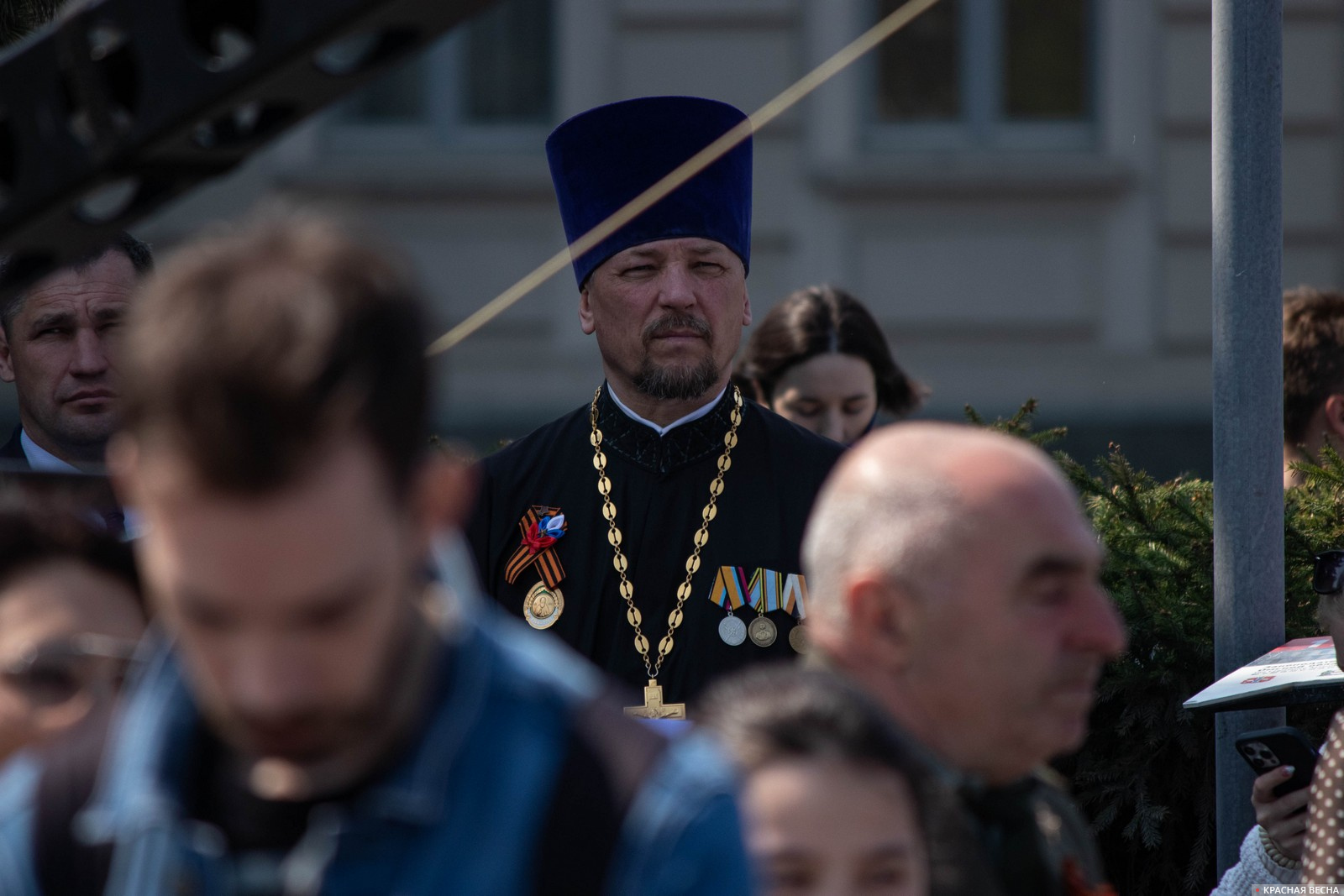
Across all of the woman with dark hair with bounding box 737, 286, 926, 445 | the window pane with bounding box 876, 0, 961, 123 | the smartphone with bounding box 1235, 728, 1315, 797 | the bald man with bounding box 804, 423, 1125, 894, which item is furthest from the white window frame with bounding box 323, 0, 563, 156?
the bald man with bounding box 804, 423, 1125, 894

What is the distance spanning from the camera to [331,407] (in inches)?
49.5

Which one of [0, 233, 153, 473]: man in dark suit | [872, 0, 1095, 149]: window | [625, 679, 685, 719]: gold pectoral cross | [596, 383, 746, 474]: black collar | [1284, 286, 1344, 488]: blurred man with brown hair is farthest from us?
[872, 0, 1095, 149]: window

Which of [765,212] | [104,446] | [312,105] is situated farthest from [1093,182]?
[312,105]

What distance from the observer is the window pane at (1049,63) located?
9742 millimetres

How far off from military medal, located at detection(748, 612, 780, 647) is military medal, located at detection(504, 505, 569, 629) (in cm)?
44

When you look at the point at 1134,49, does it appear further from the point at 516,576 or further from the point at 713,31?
the point at 516,576

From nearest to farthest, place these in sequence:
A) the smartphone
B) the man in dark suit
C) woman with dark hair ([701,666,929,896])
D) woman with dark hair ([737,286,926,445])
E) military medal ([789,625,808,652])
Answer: woman with dark hair ([701,666,929,896]), the smartphone, military medal ([789,625,808,652]), the man in dark suit, woman with dark hair ([737,286,926,445])

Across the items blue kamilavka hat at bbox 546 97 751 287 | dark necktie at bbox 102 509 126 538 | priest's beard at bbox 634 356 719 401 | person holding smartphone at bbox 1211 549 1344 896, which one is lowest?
person holding smartphone at bbox 1211 549 1344 896

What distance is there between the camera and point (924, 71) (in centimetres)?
981

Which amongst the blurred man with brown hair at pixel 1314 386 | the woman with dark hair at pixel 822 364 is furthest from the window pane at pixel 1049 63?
the blurred man with brown hair at pixel 1314 386

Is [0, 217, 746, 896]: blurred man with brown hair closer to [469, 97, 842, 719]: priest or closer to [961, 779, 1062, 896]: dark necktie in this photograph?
[961, 779, 1062, 896]: dark necktie

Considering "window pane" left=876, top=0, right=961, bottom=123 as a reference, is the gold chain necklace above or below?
below

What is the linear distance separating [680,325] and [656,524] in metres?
0.47

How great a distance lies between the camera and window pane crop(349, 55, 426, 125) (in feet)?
32.7
